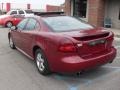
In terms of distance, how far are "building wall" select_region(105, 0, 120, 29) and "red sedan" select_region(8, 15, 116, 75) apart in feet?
35.1

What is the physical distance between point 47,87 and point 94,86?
1.03 meters

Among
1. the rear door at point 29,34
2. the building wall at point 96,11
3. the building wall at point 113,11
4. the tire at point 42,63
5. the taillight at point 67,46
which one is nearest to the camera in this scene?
the taillight at point 67,46

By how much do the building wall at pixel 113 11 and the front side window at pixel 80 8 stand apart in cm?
228

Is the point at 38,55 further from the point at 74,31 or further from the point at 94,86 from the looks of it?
the point at 94,86

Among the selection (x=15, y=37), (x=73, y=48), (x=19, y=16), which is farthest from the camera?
(x=19, y=16)

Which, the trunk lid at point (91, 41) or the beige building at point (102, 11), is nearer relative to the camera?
the trunk lid at point (91, 41)

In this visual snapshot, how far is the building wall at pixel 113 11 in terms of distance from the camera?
16141mm

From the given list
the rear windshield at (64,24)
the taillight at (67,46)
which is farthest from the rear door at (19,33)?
the taillight at (67,46)

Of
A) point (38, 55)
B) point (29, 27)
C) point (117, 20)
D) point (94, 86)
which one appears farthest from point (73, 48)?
point (117, 20)

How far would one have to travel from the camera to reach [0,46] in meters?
9.49

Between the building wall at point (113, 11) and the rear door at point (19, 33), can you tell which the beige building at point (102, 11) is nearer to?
the building wall at point (113, 11)

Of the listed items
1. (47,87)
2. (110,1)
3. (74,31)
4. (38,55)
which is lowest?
(47,87)

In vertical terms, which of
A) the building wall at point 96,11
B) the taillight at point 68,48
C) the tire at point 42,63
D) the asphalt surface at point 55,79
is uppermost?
the building wall at point 96,11

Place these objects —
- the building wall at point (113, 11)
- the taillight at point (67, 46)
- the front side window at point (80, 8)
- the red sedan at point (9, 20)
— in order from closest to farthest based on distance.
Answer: the taillight at point (67, 46)
the building wall at point (113, 11)
the front side window at point (80, 8)
the red sedan at point (9, 20)
